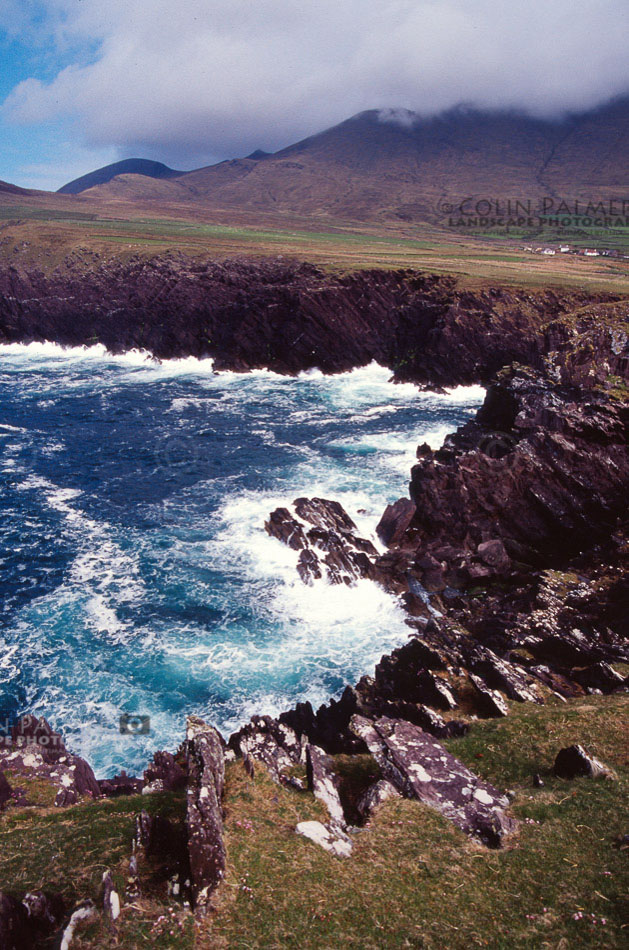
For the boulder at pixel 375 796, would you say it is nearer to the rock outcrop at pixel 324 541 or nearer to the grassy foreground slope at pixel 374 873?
the grassy foreground slope at pixel 374 873

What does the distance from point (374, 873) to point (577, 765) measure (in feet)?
24.9

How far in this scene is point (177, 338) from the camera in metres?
105

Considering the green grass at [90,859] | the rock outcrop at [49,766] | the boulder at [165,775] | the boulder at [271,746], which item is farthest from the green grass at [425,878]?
the rock outcrop at [49,766]

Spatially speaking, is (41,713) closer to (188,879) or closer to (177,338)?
(188,879)

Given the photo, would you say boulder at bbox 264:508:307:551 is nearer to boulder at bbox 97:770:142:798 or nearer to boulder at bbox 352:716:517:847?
boulder at bbox 97:770:142:798

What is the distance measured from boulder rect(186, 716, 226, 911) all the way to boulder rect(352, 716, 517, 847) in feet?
18.4

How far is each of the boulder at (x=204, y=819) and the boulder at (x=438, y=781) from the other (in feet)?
18.4

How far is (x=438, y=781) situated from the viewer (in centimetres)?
1659

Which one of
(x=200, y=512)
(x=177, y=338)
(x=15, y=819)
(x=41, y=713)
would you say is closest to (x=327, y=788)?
(x=15, y=819)

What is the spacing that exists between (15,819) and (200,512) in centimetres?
3138

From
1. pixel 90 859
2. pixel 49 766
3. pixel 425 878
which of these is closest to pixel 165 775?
pixel 90 859

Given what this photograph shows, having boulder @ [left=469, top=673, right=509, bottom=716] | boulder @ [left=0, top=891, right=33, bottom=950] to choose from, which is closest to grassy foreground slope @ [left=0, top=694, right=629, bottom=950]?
boulder @ [left=0, top=891, right=33, bottom=950]

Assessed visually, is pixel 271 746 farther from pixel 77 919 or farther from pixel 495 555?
pixel 495 555

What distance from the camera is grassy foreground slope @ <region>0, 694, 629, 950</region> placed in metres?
11.2
